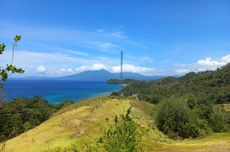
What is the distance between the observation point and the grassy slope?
28.2m

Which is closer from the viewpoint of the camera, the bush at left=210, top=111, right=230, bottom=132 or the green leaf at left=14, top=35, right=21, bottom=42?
the green leaf at left=14, top=35, right=21, bottom=42

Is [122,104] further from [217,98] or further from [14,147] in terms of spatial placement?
[217,98]

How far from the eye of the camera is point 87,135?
3250 cm

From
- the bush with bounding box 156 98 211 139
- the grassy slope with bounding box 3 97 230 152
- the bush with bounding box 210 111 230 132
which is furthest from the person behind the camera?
the bush with bounding box 210 111 230 132

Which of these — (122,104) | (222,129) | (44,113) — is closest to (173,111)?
(122,104)

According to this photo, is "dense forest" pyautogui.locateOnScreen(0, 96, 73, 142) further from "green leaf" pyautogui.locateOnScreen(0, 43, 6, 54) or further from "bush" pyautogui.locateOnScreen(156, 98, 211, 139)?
"green leaf" pyautogui.locateOnScreen(0, 43, 6, 54)

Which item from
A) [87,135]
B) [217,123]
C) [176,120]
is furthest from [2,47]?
[217,123]

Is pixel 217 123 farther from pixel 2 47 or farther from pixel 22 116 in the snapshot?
pixel 2 47

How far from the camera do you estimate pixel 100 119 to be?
3778cm

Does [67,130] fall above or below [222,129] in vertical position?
above

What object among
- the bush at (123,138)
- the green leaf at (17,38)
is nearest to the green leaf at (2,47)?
the green leaf at (17,38)

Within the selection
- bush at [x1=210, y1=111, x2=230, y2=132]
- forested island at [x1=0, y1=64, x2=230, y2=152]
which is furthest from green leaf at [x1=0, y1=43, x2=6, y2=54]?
bush at [x1=210, y1=111, x2=230, y2=132]

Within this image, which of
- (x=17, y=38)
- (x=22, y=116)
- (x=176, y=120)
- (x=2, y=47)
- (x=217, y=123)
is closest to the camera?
(x=2, y=47)

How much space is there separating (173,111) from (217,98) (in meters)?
92.2
